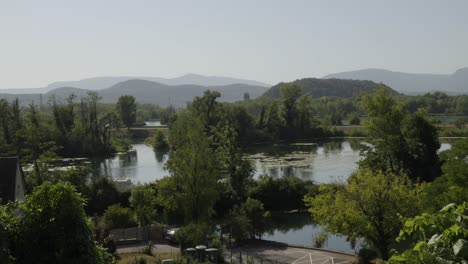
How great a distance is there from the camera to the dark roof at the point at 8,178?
24.0 metres

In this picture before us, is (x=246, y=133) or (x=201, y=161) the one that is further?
(x=246, y=133)

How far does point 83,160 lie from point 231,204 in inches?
1526

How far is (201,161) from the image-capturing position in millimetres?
29188

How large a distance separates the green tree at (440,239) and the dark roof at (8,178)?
2205cm

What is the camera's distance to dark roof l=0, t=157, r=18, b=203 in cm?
2403

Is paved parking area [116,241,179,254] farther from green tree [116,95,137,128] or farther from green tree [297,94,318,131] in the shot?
green tree [116,95,137,128]

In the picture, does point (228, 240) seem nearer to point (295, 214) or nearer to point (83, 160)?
point (295, 214)

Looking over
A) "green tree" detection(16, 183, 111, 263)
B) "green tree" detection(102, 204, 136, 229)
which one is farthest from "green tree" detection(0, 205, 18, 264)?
"green tree" detection(102, 204, 136, 229)

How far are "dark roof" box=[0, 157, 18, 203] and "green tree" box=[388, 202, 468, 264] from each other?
22049 millimetres

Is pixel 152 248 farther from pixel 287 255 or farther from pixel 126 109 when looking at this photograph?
pixel 126 109

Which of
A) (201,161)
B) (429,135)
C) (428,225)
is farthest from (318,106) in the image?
(428,225)

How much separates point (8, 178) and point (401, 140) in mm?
28199

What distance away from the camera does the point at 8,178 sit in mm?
24547

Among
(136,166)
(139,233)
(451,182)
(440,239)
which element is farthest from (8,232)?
(136,166)
